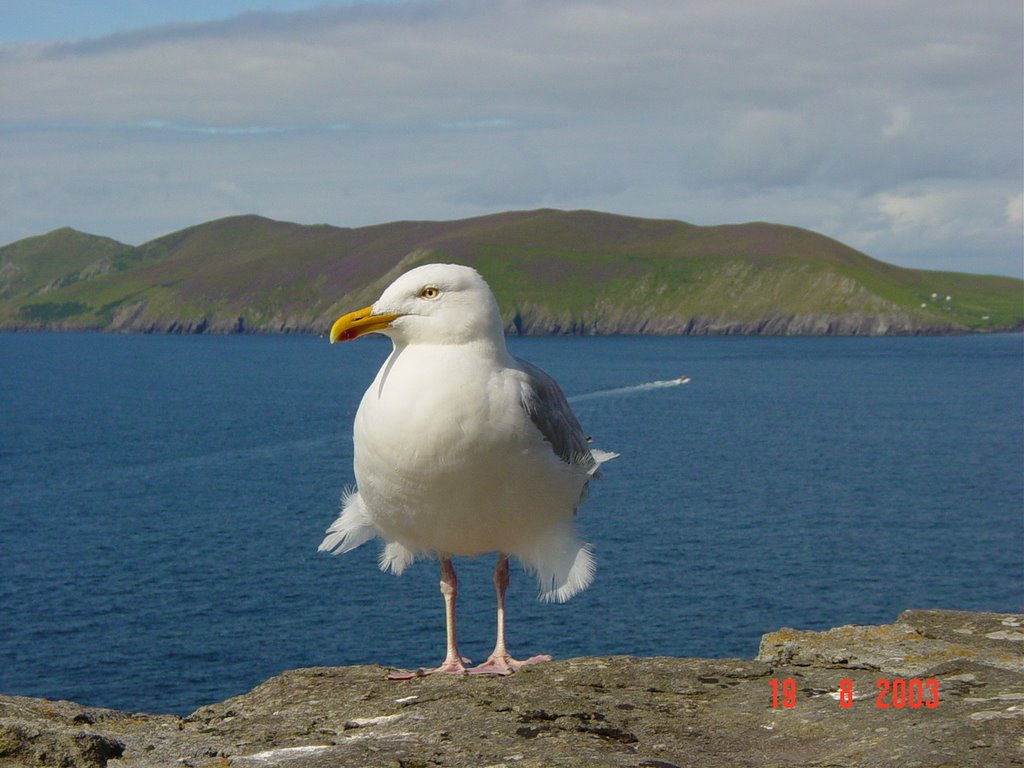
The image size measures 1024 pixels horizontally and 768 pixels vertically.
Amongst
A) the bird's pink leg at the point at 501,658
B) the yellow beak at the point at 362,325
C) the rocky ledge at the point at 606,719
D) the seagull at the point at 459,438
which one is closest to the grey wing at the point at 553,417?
the seagull at the point at 459,438

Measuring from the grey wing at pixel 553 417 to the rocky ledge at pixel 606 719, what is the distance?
1827mm

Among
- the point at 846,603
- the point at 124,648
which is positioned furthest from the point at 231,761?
the point at 846,603

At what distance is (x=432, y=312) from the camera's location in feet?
29.3

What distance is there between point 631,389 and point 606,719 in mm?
150123

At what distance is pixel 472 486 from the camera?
895cm

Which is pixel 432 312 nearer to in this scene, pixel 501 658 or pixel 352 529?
pixel 352 529

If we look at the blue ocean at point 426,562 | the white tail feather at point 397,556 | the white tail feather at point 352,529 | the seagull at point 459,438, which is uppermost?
the seagull at point 459,438

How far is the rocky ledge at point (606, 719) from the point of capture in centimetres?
655

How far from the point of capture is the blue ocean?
4712 cm

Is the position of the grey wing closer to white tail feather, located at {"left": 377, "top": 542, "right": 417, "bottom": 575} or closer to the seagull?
the seagull

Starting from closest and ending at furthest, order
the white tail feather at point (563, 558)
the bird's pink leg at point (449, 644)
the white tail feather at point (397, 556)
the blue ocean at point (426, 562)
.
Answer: the bird's pink leg at point (449, 644) → the white tail feather at point (563, 558) → the white tail feather at point (397, 556) → the blue ocean at point (426, 562)

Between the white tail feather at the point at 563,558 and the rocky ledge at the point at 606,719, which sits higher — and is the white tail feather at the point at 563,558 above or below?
above

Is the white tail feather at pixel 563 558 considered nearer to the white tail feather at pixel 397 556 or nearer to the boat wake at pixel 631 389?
the white tail feather at pixel 397 556

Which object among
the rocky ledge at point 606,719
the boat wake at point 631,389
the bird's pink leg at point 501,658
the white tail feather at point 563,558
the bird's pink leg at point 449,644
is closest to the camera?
the rocky ledge at point 606,719
